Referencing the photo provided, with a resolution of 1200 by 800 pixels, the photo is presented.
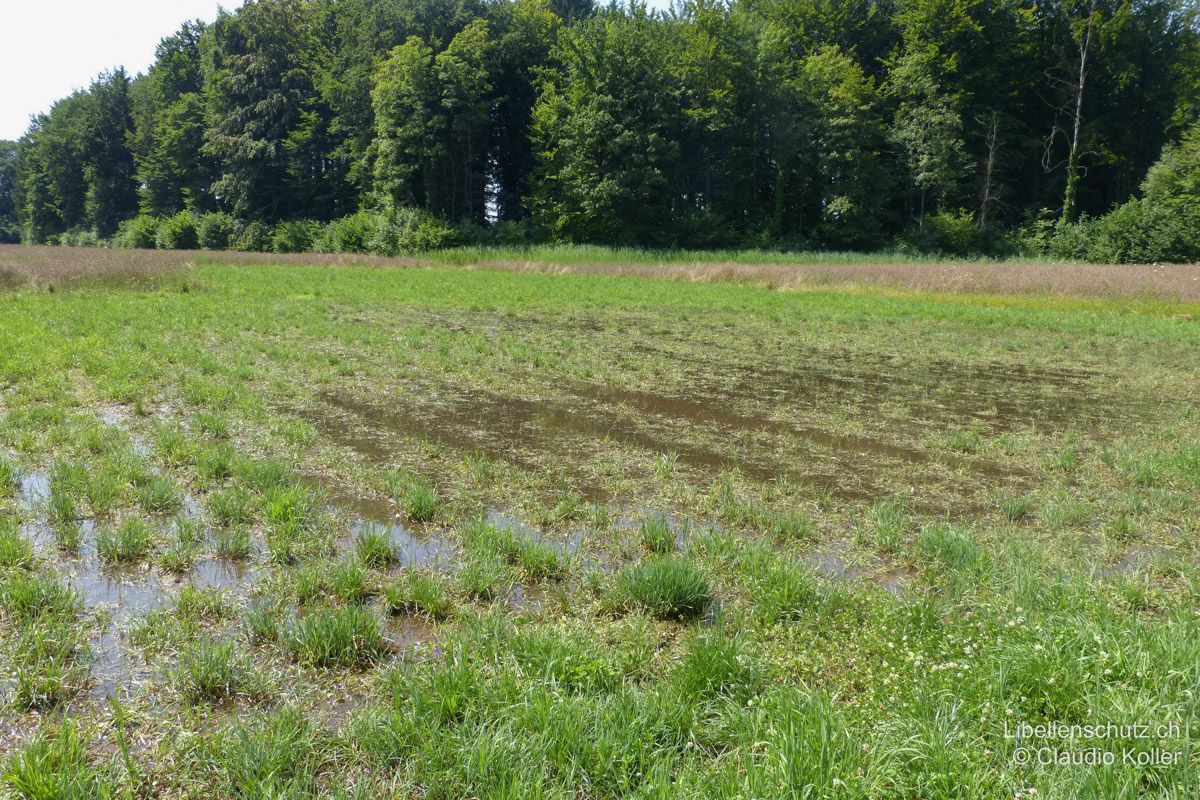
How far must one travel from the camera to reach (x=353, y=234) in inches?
1906

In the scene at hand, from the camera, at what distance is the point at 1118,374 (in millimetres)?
10734

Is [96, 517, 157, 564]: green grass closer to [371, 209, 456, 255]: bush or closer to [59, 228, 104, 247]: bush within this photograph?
[371, 209, 456, 255]: bush

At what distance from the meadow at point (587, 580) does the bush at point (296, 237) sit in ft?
148

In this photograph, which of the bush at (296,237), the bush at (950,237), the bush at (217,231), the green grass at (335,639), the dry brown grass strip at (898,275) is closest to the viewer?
the green grass at (335,639)

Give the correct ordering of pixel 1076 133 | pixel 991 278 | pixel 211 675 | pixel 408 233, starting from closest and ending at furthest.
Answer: pixel 211 675, pixel 991 278, pixel 1076 133, pixel 408 233

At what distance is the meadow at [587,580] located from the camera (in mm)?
2385

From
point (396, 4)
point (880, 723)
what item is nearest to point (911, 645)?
point (880, 723)

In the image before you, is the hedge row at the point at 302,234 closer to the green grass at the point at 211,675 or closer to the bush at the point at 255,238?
the bush at the point at 255,238

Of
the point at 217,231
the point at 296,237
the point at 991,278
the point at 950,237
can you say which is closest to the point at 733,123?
the point at 950,237

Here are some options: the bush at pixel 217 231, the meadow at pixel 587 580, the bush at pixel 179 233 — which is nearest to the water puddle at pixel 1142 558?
the meadow at pixel 587 580

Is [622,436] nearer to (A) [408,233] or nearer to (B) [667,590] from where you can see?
(B) [667,590]

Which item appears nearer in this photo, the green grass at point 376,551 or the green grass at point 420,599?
the green grass at point 420,599

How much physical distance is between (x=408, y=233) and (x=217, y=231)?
72.1 ft

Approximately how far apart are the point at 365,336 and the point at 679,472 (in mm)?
8911
